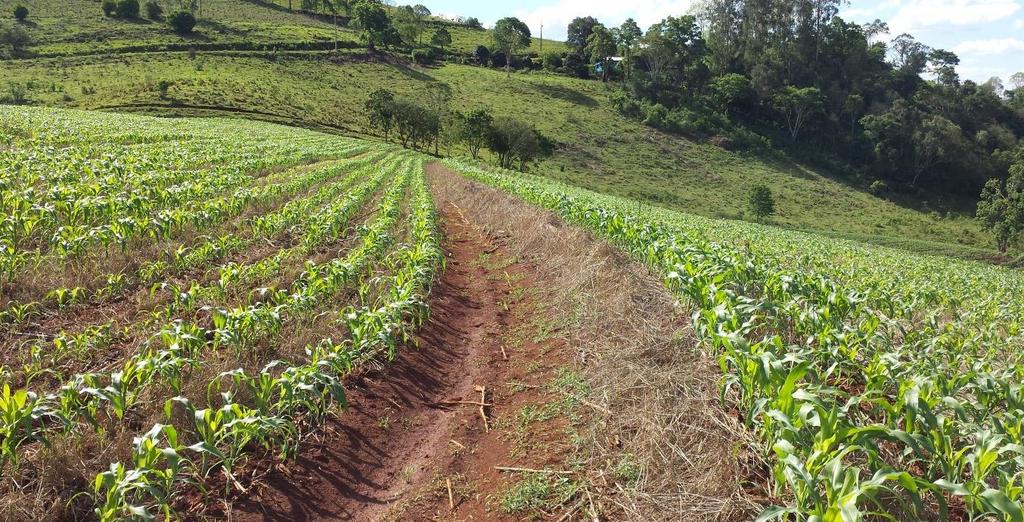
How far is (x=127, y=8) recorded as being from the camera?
92.2 metres

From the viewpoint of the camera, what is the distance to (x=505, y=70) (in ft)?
314

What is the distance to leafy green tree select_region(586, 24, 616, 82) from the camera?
317 ft

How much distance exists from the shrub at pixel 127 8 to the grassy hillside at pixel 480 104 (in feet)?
11.5

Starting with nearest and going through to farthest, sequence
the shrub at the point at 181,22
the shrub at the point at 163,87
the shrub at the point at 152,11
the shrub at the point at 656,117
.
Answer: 1. the shrub at the point at 163,87
2. the shrub at the point at 656,117
3. the shrub at the point at 181,22
4. the shrub at the point at 152,11

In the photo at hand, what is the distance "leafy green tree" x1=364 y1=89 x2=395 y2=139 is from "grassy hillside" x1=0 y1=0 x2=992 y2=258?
8.26ft

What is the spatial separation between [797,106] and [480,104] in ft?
164

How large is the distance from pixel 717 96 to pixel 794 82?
58.8 ft

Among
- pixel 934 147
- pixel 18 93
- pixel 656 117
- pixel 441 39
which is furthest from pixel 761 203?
pixel 441 39

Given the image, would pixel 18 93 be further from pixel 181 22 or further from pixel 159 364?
pixel 159 364

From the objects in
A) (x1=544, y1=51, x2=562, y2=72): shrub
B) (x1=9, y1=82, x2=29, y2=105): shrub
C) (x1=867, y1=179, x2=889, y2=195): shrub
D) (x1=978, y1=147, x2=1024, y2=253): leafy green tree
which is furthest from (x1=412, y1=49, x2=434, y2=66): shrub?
(x1=978, y1=147, x2=1024, y2=253): leafy green tree

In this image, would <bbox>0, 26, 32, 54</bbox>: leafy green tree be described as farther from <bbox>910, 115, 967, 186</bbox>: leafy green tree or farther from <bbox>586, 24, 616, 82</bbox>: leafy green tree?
<bbox>910, 115, 967, 186</bbox>: leafy green tree

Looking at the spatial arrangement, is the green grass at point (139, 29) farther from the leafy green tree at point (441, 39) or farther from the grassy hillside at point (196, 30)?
the leafy green tree at point (441, 39)

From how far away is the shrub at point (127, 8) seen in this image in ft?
300

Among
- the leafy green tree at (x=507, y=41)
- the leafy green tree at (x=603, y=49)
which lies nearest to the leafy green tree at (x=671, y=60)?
the leafy green tree at (x=603, y=49)
